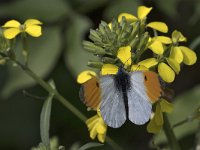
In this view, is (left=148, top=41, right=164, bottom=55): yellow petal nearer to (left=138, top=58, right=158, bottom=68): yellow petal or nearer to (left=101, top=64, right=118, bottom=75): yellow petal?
(left=138, top=58, right=158, bottom=68): yellow petal

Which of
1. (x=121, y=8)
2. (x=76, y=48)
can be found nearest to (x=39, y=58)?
(x=76, y=48)

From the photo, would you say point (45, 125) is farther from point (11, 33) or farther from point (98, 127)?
point (11, 33)

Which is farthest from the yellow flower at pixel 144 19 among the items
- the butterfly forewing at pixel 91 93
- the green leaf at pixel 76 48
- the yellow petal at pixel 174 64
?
the green leaf at pixel 76 48

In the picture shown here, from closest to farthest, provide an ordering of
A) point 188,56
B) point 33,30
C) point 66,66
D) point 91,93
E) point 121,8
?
point 91,93
point 188,56
point 33,30
point 121,8
point 66,66

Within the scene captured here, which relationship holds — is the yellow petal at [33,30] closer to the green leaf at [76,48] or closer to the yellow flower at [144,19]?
the yellow flower at [144,19]

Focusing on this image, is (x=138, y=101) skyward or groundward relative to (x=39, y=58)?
skyward

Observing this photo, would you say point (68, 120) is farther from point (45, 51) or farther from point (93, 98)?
point (93, 98)
